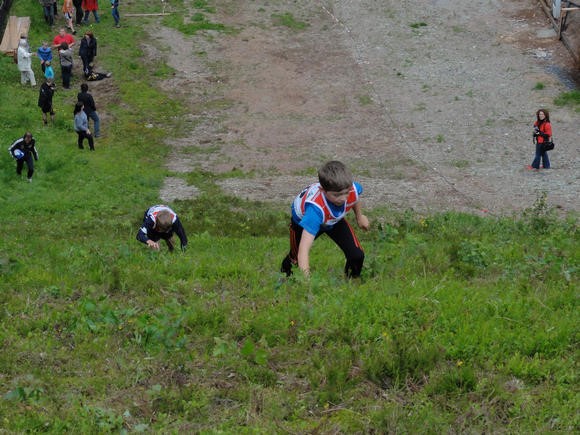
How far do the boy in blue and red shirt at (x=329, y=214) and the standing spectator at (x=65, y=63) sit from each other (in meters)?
19.2

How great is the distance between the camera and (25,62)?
24922 mm

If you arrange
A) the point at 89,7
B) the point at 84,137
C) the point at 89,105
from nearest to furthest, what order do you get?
the point at 84,137 < the point at 89,105 < the point at 89,7

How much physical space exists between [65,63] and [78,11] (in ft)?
16.6

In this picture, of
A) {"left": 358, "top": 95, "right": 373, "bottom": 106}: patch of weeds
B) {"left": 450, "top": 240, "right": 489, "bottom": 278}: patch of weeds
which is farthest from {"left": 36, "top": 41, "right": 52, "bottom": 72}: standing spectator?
{"left": 450, "top": 240, "right": 489, "bottom": 278}: patch of weeds

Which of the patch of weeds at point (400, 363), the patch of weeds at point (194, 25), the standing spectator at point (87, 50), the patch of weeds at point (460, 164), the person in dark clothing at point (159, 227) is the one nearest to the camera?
the patch of weeds at point (400, 363)

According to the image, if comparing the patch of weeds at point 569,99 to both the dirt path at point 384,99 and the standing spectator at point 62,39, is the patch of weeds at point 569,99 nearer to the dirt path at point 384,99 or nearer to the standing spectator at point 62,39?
the dirt path at point 384,99

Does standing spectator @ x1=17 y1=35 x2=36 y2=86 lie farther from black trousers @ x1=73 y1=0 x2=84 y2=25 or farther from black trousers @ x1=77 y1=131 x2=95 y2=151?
black trousers @ x1=77 y1=131 x2=95 y2=151

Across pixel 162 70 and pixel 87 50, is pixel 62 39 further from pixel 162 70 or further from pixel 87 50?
pixel 162 70

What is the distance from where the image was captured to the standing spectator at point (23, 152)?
19250 mm

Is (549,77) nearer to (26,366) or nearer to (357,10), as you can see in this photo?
(357,10)

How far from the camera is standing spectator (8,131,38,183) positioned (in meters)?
19.2

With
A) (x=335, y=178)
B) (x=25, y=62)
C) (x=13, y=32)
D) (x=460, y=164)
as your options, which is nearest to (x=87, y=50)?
(x=25, y=62)

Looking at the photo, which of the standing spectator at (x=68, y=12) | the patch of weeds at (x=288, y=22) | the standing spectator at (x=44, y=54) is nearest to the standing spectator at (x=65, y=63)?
the standing spectator at (x=44, y=54)

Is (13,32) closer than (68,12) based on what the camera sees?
Yes
